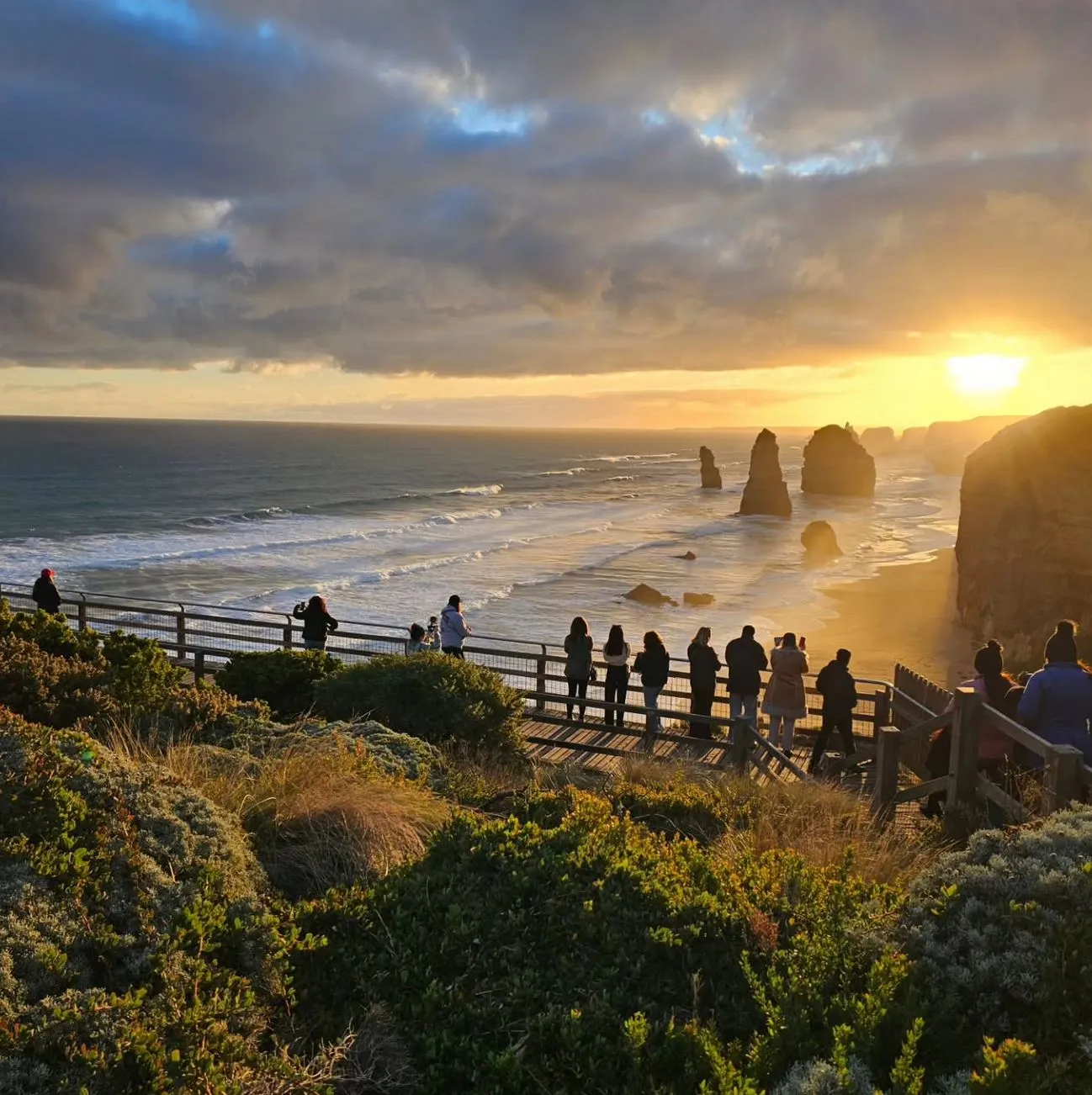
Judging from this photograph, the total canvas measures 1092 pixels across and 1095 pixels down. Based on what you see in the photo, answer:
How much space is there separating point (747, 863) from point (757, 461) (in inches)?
3510

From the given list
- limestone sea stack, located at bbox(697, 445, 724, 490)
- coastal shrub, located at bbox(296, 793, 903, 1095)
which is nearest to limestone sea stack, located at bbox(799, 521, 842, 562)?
coastal shrub, located at bbox(296, 793, 903, 1095)

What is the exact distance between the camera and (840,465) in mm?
109500

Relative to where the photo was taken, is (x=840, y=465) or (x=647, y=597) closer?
(x=647, y=597)

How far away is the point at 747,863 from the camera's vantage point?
4535 millimetres

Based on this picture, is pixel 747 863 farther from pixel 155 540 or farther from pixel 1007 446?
pixel 155 540

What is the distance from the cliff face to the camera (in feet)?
102

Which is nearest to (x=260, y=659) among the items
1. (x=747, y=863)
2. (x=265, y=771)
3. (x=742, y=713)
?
(x=265, y=771)

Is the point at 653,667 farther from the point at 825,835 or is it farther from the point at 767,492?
the point at 767,492

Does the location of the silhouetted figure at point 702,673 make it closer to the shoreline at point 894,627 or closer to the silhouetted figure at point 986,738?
the silhouetted figure at point 986,738

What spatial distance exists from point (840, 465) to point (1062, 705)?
109 metres

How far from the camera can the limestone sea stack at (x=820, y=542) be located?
56312mm

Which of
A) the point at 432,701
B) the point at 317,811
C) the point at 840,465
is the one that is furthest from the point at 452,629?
the point at 840,465

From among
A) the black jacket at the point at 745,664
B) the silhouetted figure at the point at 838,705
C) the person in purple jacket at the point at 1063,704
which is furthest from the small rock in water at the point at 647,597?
the person in purple jacket at the point at 1063,704

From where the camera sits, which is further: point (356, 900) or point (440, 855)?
point (440, 855)
